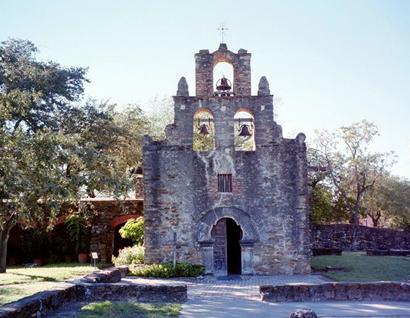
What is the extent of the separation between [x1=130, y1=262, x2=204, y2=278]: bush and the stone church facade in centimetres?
53

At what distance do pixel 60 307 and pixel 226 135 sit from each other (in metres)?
10.9

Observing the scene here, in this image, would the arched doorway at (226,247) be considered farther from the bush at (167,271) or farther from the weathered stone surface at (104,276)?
the weathered stone surface at (104,276)

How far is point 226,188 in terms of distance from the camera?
18.9m

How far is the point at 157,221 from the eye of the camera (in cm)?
1889

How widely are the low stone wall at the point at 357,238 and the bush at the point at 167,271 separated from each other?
18384 mm

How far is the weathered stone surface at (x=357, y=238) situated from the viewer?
114 feet

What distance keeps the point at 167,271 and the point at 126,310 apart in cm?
815

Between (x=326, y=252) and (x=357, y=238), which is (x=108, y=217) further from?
(x=357, y=238)

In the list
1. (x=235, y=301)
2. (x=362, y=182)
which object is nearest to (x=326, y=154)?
(x=362, y=182)

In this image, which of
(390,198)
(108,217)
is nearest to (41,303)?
(108,217)

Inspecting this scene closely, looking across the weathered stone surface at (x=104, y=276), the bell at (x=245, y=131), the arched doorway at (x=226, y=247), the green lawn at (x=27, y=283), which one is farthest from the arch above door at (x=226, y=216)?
the green lawn at (x=27, y=283)

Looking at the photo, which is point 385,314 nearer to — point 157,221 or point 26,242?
point 157,221

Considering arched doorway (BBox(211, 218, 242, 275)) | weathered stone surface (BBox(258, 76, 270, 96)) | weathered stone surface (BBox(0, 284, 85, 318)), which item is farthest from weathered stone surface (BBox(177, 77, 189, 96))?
weathered stone surface (BBox(0, 284, 85, 318))

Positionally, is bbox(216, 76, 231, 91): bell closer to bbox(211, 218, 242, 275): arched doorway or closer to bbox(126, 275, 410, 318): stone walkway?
bbox(211, 218, 242, 275): arched doorway
